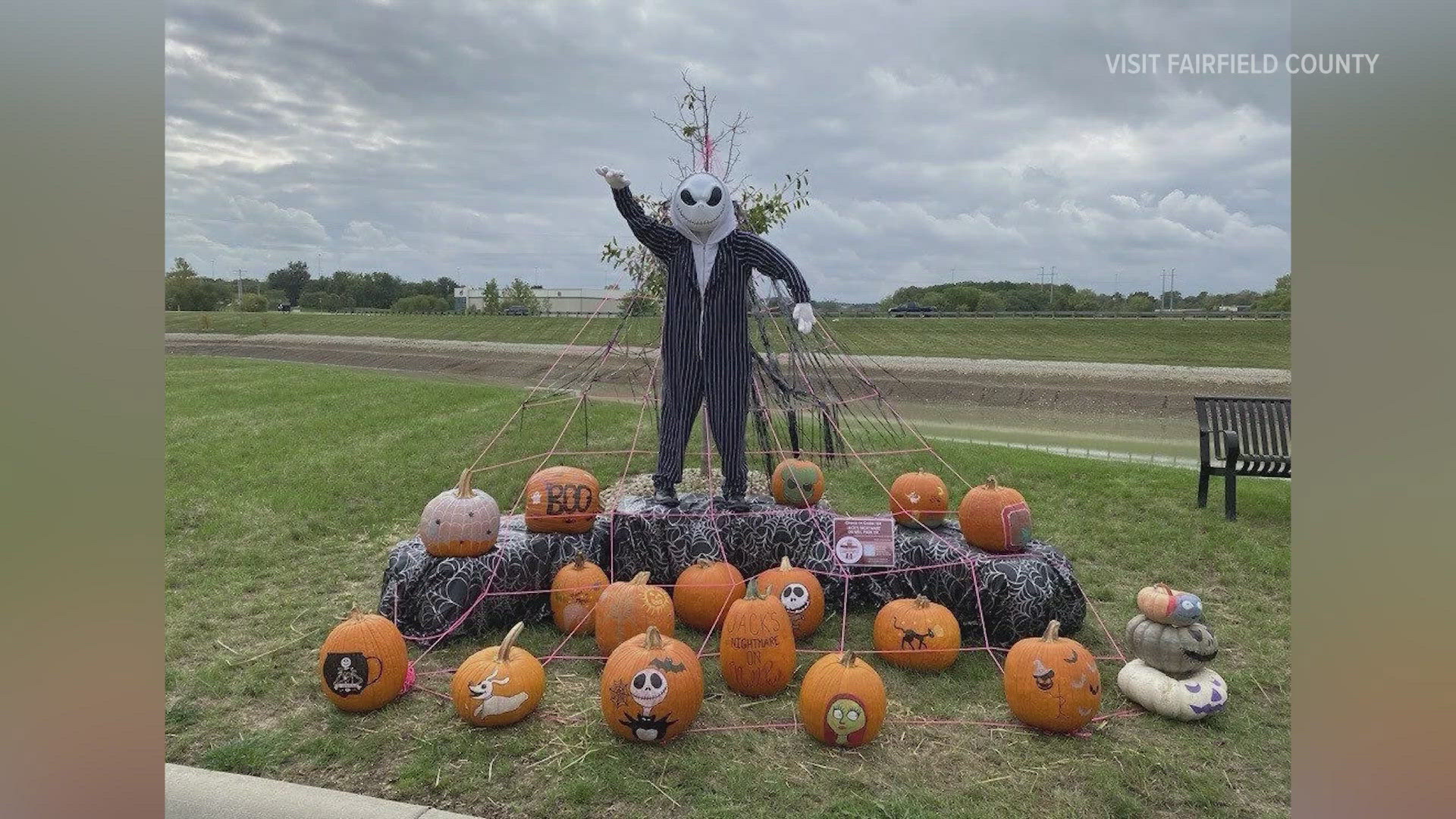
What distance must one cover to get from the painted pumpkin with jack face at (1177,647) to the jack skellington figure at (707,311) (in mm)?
2646

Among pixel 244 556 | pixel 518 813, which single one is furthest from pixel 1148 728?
pixel 244 556

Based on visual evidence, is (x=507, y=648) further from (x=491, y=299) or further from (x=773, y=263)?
(x=491, y=299)

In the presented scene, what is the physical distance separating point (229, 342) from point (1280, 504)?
32.5 m

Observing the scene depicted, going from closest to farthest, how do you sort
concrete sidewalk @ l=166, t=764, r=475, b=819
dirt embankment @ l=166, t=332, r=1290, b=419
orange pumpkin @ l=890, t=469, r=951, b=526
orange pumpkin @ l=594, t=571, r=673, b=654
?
1. concrete sidewalk @ l=166, t=764, r=475, b=819
2. orange pumpkin @ l=594, t=571, r=673, b=654
3. orange pumpkin @ l=890, t=469, r=951, b=526
4. dirt embankment @ l=166, t=332, r=1290, b=419

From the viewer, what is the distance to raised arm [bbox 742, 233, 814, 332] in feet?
18.8

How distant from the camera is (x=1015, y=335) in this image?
25.8 meters

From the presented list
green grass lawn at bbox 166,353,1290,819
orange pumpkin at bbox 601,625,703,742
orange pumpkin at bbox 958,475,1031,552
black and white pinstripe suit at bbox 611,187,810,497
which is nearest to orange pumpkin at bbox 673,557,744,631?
green grass lawn at bbox 166,353,1290,819

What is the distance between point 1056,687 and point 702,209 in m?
3.56

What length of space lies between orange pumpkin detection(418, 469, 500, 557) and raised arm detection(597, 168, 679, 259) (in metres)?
1.97

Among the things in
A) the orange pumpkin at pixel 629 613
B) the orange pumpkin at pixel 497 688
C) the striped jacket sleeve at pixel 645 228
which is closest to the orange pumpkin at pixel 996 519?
the orange pumpkin at pixel 629 613

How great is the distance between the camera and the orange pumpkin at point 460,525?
17.4 ft

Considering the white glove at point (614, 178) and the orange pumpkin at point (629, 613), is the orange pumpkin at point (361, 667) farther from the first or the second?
the white glove at point (614, 178)

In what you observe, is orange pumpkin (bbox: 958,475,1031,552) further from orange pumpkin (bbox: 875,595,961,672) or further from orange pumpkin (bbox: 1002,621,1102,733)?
orange pumpkin (bbox: 1002,621,1102,733)

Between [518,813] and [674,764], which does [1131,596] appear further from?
[518,813]
